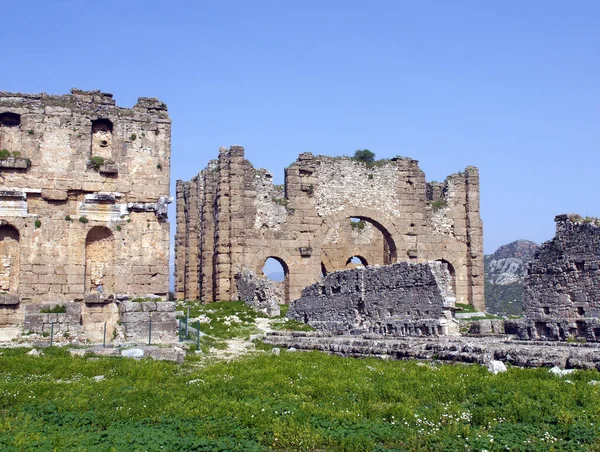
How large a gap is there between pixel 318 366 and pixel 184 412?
4.18 metres

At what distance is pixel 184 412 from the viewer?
846 cm

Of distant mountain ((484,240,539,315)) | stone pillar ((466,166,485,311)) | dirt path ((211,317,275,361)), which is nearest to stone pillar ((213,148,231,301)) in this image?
dirt path ((211,317,275,361))

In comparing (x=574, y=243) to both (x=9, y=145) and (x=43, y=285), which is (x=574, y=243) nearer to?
(x=43, y=285)

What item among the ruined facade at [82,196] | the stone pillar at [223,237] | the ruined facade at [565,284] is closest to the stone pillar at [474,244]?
the stone pillar at [223,237]

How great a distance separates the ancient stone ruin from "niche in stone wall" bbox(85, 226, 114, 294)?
669cm

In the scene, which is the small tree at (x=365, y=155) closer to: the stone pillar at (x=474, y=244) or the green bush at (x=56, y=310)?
the stone pillar at (x=474, y=244)

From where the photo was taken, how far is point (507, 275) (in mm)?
63625

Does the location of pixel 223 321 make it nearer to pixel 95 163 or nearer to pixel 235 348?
pixel 235 348

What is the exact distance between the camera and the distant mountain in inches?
2117

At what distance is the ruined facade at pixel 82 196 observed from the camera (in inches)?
776

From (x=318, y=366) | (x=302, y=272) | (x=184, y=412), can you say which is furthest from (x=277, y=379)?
(x=302, y=272)

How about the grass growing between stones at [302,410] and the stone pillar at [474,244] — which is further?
the stone pillar at [474,244]

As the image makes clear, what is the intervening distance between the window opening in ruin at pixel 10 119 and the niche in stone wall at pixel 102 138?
6.97 ft

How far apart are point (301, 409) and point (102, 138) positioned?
576 inches
